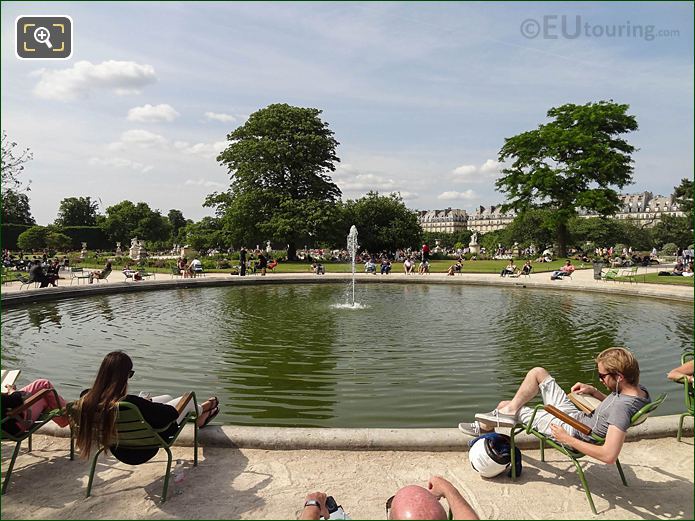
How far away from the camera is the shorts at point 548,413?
179 inches

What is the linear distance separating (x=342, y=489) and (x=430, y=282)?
23.0m

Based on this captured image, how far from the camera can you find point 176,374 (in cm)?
856

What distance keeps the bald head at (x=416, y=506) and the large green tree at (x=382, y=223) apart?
55818 millimetres

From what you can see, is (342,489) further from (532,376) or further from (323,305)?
(323,305)

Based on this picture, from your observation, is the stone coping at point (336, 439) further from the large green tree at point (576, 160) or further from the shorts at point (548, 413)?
the large green tree at point (576, 160)

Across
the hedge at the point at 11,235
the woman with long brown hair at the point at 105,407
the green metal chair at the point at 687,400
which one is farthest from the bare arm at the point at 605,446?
the hedge at the point at 11,235

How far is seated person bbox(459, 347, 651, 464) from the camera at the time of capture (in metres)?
3.99

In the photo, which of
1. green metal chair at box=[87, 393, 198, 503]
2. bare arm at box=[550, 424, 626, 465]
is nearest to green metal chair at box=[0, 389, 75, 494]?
green metal chair at box=[87, 393, 198, 503]

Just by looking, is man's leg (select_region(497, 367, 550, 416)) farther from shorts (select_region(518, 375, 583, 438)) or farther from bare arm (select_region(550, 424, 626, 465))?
bare arm (select_region(550, 424, 626, 465))

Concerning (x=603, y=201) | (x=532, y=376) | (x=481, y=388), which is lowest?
(x=481, y=388)

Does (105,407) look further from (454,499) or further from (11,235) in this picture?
(11,235)

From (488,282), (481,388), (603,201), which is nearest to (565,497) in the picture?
(481,388)

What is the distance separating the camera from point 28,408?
4.55 meters

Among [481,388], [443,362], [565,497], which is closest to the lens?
[565,497]
